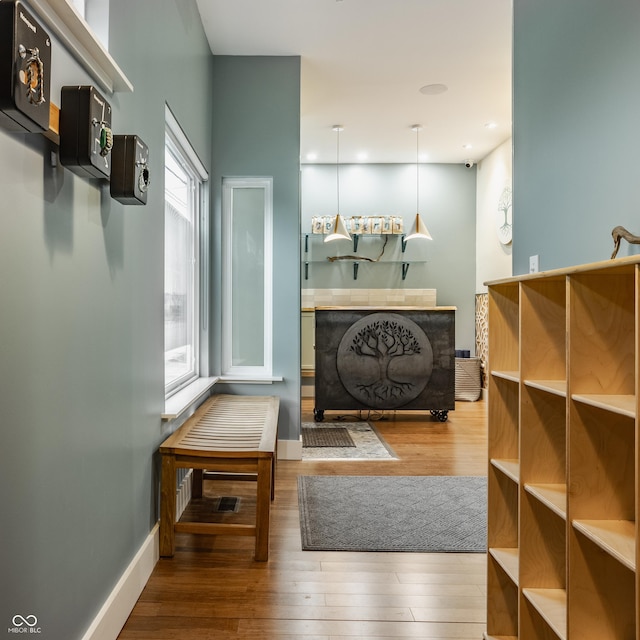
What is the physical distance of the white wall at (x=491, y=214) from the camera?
5.71 m

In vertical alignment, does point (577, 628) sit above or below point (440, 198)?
below

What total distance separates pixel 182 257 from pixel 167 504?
5.25 ft

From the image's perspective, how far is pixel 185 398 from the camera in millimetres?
2854

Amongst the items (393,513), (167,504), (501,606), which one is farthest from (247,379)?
(501,606)

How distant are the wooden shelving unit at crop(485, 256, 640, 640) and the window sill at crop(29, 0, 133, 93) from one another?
134cm

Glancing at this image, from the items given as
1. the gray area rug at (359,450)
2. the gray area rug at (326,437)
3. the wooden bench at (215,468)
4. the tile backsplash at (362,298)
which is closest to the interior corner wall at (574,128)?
the wooden bench at (215,468)

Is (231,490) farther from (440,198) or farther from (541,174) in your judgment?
(440,198)

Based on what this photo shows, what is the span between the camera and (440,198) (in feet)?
21.6

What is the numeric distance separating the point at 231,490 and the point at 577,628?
232 centimetres

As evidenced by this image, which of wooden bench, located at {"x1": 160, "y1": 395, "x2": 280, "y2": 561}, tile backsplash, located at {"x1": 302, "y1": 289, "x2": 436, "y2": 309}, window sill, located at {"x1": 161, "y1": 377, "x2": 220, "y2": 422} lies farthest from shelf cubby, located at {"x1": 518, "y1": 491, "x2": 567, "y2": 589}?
tile backsplash, located at {"x1": 302, "y1": 289, "x2": 436, "y2": 309}

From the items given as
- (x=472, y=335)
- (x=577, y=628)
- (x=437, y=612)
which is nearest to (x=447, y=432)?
(x=472, y=335)

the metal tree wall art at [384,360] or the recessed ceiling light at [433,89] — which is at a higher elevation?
the recessed ceiling light at [433,89]

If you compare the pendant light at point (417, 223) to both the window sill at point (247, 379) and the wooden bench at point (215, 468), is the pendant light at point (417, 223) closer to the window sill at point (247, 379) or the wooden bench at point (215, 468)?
the window sill at point (247, 379)

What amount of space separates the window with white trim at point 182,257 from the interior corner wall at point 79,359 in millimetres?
549
